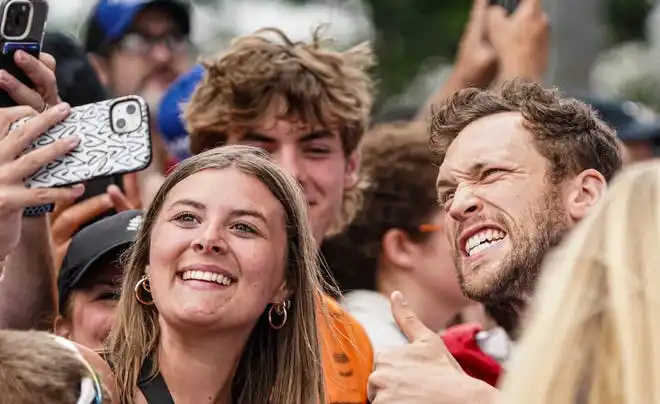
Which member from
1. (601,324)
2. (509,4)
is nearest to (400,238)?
(509,4)

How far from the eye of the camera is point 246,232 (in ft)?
12.6

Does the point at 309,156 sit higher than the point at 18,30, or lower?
lower

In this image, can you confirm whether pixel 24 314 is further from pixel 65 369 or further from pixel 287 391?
pixel 65 369

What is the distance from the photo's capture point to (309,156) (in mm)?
4934

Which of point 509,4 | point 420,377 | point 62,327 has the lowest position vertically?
point 62,327

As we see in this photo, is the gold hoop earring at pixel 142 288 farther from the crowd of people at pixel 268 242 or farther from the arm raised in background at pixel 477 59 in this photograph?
the arm raised in background at pixel 477 59

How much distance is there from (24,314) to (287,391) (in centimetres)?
88

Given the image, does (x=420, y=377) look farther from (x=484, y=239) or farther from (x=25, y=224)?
(x=25, y=224)

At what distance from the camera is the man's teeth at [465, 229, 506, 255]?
3875 mm

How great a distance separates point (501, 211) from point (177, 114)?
79.3 inches

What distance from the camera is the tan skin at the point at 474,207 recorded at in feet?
11.8

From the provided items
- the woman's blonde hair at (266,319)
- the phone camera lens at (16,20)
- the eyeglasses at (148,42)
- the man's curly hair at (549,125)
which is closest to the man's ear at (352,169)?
the man's curly hair at (549,125)

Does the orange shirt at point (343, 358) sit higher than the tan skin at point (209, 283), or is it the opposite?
the tan skin at point (209, 283)

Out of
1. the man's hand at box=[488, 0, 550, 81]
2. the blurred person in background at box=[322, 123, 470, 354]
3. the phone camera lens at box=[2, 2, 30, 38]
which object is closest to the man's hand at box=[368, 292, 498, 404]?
the phone camera lens at box=[2, 2, 30, 38]
